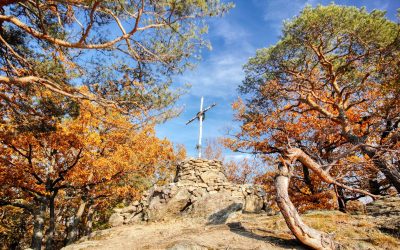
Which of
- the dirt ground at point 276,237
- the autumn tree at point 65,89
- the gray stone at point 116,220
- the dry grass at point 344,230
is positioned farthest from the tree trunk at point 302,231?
the gray stone at point 116,220

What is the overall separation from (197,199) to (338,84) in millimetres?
9864

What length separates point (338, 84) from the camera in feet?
45.2

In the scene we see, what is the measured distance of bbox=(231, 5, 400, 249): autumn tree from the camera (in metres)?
10.3

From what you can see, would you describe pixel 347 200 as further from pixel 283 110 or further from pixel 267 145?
pixel 283 110

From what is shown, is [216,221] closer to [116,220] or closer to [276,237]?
[276,237]

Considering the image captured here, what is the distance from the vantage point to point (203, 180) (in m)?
15.7

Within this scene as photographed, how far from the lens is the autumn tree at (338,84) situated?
10344 mm

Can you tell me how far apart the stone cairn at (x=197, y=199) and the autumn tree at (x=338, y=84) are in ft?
8.11

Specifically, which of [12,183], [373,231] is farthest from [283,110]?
[12,183]

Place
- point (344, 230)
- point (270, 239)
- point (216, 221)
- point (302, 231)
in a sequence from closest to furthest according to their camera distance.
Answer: point (302, 231) < point (270, 239) < point (344, 230) < point (216, 221)

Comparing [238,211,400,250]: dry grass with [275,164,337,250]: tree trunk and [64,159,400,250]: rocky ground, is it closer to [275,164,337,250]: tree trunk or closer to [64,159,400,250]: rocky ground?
[64,159,400,250]: rocky ground

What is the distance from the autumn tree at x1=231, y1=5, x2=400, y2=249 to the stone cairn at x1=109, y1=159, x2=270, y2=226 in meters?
2.47

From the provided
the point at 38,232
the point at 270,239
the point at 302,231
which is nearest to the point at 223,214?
the point at 270,239

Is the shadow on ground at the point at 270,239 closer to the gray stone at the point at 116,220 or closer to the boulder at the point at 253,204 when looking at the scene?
→ the boulder at the point at 253,204
